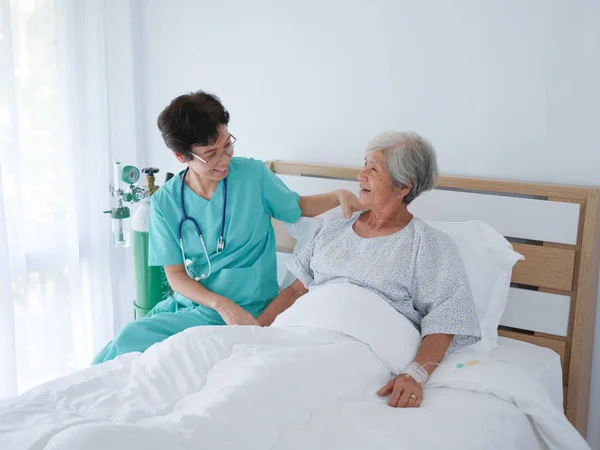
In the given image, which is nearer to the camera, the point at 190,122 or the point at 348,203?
the point at 190,122

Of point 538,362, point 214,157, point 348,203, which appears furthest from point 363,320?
point 214,157

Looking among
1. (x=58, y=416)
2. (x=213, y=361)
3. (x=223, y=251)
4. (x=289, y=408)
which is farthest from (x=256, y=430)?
(x=223, y=251)

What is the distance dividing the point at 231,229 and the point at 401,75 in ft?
2.66

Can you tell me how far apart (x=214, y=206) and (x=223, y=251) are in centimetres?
15

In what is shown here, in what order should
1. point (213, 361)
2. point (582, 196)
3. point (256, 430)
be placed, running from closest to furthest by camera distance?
point (256, 430), point (213, 361), point (582, 196)

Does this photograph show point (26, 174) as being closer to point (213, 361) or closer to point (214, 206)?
point (214, 206)

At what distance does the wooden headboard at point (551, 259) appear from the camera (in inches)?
82.9

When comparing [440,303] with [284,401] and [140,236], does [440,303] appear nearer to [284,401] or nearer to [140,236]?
[284,401]

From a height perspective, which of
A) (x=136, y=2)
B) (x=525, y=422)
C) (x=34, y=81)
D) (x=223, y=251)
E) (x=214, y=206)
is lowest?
(x=525, y=422)

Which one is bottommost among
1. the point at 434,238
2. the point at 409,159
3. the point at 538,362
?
the point at 538,362

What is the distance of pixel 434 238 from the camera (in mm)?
1979

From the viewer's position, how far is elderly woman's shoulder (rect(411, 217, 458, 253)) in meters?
1.96

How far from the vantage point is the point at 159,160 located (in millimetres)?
3125

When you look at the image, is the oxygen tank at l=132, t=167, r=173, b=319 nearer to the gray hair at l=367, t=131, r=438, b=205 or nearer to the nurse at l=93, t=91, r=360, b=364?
the nurse at l=93, t=91, r=360, b=364
